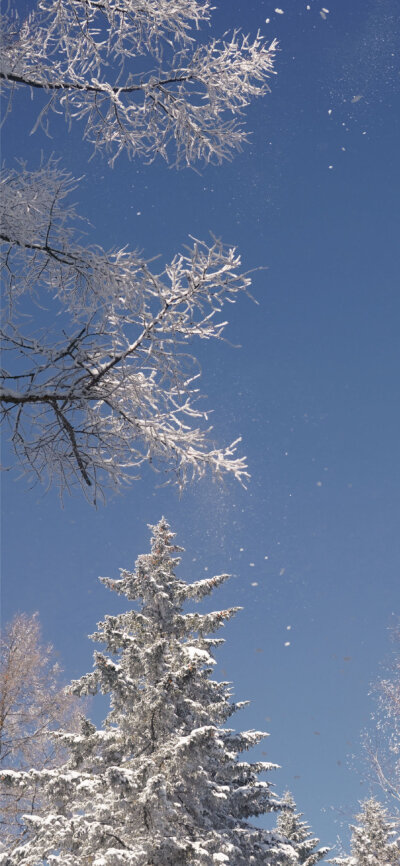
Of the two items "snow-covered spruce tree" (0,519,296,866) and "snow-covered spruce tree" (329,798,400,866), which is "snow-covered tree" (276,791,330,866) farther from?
"snow-covered spruce tree" (0,519,296,866)

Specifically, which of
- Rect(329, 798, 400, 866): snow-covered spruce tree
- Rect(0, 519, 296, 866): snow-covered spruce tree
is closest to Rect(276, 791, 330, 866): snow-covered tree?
Rect(329, 798, 400, 866): snow-covered spruce tree

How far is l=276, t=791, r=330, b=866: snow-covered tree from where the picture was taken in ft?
68.4

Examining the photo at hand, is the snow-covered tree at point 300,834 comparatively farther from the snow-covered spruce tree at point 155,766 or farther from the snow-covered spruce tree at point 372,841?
the snow-covered spruce tree at point 155,766

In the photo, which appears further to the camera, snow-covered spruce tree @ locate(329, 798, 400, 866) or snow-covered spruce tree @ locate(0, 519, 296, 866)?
snow-covered spruce tree @ locate(329, 798, 400, 866)

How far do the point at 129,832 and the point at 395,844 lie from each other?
16.0 meters

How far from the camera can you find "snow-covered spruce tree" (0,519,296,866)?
8281 mm

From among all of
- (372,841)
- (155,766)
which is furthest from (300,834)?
(155,766)

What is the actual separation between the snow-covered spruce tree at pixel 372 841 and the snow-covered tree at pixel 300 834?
123 cm

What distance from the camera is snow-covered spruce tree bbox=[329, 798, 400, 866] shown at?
1938cm

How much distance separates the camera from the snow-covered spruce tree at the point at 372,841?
63.6 feet

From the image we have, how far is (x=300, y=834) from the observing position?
22.4m

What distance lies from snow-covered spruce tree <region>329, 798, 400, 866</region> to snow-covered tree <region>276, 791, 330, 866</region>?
48.4 inches

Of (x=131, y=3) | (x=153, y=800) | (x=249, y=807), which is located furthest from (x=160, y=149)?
(x=249, y=807)

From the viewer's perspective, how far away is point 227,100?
5.86 m
